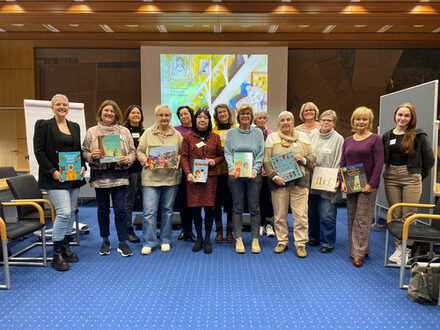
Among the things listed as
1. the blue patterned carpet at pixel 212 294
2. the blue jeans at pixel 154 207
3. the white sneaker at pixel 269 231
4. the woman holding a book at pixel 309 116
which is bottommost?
the blue patterned carpet at pixel 212 294

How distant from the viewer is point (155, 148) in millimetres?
2984

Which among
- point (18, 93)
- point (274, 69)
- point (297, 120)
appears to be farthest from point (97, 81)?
point (297, 120)

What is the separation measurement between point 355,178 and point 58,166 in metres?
2.77

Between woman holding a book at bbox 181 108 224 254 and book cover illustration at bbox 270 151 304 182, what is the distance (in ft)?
1.93

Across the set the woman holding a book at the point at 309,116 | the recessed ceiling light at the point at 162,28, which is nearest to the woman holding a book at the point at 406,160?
the woman holding a book at the point at 309,116

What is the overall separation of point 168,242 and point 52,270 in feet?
3.75

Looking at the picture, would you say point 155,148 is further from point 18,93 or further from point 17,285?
point 18,93

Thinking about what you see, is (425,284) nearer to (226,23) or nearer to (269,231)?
(269,231)

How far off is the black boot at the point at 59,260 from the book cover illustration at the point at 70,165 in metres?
0.68

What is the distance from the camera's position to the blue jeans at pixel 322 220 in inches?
126

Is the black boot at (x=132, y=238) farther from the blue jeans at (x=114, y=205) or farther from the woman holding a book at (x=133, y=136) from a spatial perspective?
the blue jeans at (x=114, y=205)

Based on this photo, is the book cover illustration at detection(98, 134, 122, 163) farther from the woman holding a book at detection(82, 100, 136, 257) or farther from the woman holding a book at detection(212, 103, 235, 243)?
the woman holding a book at detection(212, 103, 235, 243)

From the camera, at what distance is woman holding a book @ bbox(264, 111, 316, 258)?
2986mm

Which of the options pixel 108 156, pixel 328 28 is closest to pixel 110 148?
pixel 108 156
